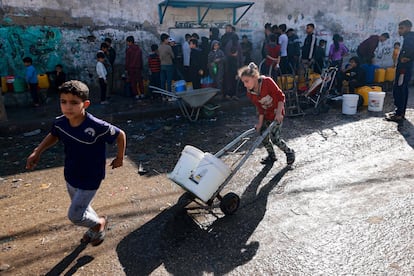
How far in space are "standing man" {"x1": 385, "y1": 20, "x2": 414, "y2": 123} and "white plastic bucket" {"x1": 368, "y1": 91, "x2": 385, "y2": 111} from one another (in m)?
0.64

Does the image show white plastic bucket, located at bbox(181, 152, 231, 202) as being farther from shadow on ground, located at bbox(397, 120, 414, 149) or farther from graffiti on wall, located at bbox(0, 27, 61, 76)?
graffiti on wall, located at bbox(0, 27, 61, 76)

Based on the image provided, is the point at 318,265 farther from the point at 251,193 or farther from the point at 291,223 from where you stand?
the point at 251,193

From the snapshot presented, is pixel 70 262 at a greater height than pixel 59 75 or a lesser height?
lesser

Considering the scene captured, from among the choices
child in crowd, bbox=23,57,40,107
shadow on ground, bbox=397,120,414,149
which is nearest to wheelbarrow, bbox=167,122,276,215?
shadow on ground, bbox=397,120,414,149

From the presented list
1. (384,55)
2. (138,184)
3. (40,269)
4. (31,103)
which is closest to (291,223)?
(138,184)

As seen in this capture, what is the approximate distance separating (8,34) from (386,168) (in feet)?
31.6

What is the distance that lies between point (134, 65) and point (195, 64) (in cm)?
177

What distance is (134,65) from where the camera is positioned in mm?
9555

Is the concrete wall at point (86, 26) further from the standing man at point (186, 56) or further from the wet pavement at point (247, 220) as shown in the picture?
the wet pavement at point (247, 220)

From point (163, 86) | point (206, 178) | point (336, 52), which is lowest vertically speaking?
point (206, 178)

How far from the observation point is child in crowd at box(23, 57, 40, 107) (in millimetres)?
8617

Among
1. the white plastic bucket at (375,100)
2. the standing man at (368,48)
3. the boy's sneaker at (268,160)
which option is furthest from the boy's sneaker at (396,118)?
the standing man at (368,48)

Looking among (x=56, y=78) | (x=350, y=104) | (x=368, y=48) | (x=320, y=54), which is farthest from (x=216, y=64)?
(x=368, y=48)

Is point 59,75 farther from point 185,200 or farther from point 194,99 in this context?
point 185,200
